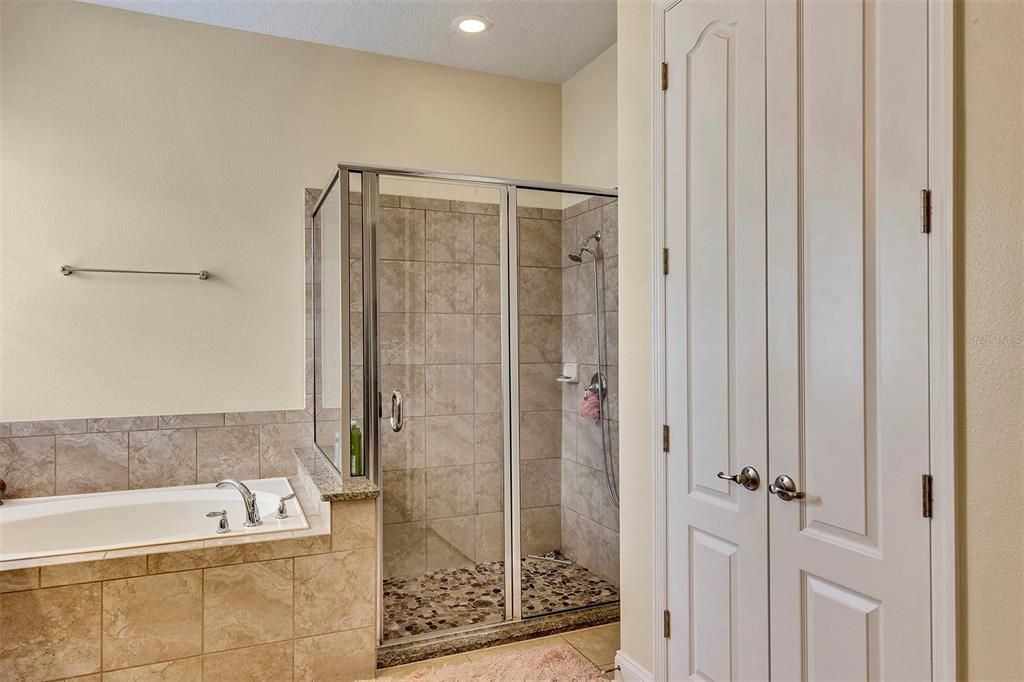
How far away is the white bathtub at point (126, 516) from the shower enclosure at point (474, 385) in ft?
1.34

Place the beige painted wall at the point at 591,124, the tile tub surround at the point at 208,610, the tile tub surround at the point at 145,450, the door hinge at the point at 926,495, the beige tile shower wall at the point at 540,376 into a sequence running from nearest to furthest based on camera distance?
1. the door hinge at the point at 926,495
2. the tile tub surround at the point at 208,610
3. the beige tile shower wall at the point at 540,376
4. the tile tub surround at the point at 145,450
5. the beige painted wall at the point at 591,124

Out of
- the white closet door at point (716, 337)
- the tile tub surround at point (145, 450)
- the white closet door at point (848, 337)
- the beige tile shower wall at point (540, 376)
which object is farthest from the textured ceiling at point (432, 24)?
the tile tub surround at point (145, 450)

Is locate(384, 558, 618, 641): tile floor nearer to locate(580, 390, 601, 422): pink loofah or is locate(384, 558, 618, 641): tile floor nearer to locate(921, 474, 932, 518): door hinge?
locate(580, 390, 601, 422): pink loofah

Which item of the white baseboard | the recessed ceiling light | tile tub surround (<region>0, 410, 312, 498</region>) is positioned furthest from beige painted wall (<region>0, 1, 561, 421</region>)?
the white baseboard

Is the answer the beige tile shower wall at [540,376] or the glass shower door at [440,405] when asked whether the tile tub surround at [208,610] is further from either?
the beige tile shower wall at [540,376]

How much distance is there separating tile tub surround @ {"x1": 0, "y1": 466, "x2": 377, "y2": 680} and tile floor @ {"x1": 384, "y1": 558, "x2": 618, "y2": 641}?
195 millimetres

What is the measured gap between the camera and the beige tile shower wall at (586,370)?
9.39 ft

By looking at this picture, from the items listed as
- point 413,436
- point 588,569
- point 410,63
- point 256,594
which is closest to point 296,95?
point 410,63

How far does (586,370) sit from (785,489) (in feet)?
4.37

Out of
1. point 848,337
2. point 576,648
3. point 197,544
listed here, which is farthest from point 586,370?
point 197,544

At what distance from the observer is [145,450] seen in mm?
3105

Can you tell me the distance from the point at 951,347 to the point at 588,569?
80.9 inches

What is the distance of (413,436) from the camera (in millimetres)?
2654

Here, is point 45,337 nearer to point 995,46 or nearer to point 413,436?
point 413,436
